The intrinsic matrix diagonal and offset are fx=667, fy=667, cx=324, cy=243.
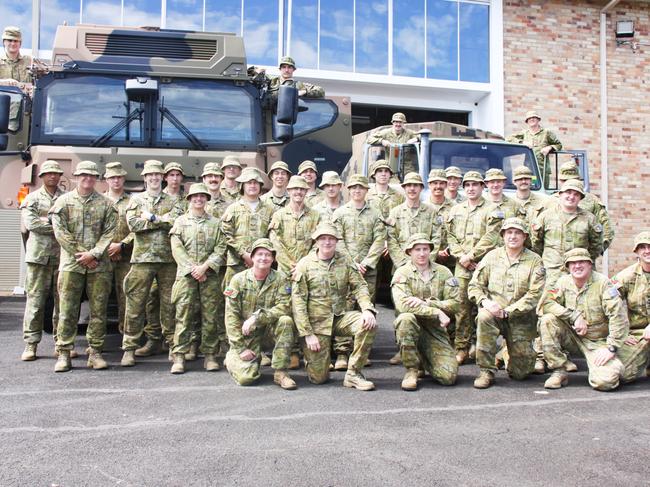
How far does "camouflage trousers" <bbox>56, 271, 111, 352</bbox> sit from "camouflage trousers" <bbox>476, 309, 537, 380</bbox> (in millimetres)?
3321

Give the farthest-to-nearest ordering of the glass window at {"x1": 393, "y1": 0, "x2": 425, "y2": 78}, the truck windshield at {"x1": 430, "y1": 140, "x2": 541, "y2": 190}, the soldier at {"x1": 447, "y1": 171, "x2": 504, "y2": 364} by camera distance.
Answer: the glass window at {"x1": 393, "y1": 0, "x2": 425, "y2": 78} < the truck windshield at {"x1": 430, "y1": 140, "x2": 541, "y2": 190} < the soldier at {"x1": 447, "y1": 171, "x2": 504, "y2": 364}

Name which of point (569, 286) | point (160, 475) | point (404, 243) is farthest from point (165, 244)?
point (569, 286)

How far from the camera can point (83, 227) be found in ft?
19.5

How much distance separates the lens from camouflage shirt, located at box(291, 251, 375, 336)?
18.2 feet

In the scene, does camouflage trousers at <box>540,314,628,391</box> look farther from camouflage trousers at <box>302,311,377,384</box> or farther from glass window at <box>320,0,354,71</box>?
glass window at <box>320,0,354,71</box>

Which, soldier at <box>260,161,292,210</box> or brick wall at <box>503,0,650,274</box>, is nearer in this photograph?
soldier at <box>260,161,292,210</box>

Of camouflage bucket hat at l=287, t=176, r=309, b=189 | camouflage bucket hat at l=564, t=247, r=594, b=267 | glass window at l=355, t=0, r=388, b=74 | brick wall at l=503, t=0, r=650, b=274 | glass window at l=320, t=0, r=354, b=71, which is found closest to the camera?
camouflage bucket hat at l=564, t=247, r=594, b=267

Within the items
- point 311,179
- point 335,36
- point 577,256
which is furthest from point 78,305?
point 335,36

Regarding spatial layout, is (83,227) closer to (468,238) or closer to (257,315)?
(257,315)

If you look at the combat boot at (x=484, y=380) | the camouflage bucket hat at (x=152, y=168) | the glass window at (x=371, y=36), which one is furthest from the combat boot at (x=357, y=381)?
the glass window at (x=371, y=36)

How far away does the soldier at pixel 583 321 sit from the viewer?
214 inches

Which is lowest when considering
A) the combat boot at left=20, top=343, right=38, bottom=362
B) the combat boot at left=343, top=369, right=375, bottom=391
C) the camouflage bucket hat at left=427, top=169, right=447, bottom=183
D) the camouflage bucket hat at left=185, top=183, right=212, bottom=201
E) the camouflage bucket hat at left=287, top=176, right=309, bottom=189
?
the combat boot at left=343, top=369, right=375, bottom=391

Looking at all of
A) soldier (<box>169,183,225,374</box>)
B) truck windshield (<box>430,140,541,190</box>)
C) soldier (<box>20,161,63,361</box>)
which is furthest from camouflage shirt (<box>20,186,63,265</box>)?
truck windshield (<box>430,140,541,190</box>)

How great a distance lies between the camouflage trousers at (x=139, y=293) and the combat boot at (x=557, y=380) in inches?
134
